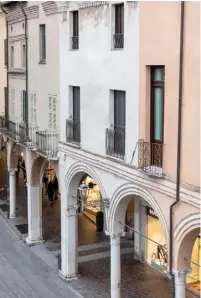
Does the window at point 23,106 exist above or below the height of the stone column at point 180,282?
above

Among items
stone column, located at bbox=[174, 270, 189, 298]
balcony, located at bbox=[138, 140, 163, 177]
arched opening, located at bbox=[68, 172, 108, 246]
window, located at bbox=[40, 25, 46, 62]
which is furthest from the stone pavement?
window, located at bbox=[40, 25, 46, 62]

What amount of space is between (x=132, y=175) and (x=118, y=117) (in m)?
2.15

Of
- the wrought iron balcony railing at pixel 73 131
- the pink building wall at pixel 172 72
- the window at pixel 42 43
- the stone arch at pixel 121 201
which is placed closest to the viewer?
the pink building wall at pixel 172 72

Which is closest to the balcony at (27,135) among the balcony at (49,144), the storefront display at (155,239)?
the balcony at (49,144)

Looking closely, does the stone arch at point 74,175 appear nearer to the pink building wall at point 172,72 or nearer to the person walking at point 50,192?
the pink building wall at point 172,72

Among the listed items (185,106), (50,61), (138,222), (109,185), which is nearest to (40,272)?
(138,222)

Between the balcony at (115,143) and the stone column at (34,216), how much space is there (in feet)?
32.9

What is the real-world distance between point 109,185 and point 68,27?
6.42 m

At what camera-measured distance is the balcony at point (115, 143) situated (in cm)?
1744

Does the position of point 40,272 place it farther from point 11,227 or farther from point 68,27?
point 68,27

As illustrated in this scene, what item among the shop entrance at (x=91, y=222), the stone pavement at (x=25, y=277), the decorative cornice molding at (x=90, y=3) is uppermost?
the decorative cornice molding at (x=90, y=3)

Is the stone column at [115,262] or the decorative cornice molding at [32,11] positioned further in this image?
the decorative cornice molding at [32,11]

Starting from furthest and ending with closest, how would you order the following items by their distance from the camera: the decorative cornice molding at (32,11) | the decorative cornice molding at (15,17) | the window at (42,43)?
the decorative cornice molding at (15,17) < the decorative cornice molding at (32,11) < the window at (42,43)

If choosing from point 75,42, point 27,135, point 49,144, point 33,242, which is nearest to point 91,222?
point 33,242
